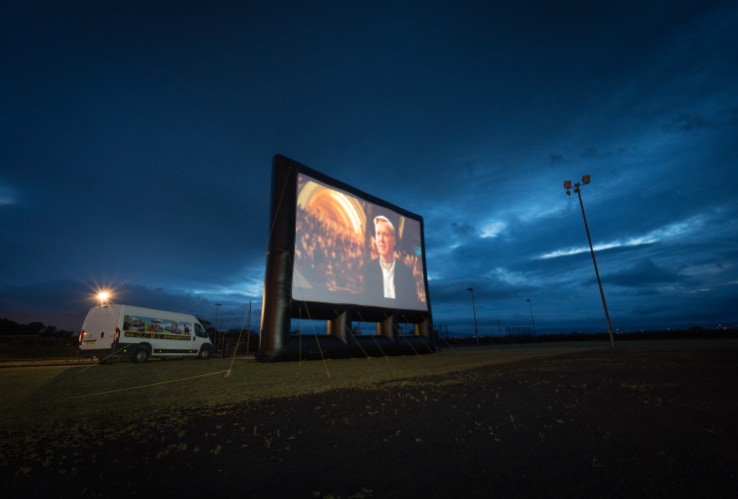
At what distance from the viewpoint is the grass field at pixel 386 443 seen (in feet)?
6.77

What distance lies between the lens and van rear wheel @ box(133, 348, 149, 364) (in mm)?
12945

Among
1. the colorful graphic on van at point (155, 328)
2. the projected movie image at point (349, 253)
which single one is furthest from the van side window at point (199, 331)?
the projected movie image at point (349, 253)

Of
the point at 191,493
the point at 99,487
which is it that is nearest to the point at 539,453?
the point at 191,493

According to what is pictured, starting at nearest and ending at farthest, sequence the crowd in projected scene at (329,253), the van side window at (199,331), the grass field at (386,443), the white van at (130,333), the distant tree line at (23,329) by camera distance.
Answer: the grass field at (386,443) → the white van at (130,333) → the crowd in projected scene at (329,253) → the van side window at (199,331) → the distant tree line at (23,329)

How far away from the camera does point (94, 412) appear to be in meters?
4.21

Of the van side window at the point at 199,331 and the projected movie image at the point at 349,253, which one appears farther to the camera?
the van side window at the point at 199,331

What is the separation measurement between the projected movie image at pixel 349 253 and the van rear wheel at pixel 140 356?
684 cm

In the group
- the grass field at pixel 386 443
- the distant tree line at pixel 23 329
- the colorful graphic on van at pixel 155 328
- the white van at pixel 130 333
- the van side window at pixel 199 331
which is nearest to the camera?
the grass field at pixel 386 443

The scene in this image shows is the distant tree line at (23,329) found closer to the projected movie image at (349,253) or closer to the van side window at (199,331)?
the van side window at (199,331)

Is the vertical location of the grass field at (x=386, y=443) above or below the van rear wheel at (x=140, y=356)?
below

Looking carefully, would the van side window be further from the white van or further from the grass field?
the grass field

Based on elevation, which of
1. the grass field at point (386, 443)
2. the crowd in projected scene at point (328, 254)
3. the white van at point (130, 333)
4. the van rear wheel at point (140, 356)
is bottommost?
the grass field at point (386, 443)

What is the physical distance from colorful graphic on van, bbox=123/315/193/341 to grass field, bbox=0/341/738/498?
8387 millimetres

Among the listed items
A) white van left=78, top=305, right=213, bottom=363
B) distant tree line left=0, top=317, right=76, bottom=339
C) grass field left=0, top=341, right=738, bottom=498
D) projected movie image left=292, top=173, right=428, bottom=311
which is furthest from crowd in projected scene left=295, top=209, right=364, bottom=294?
distant tree line left=0, top=317, right=76, bottom=339
